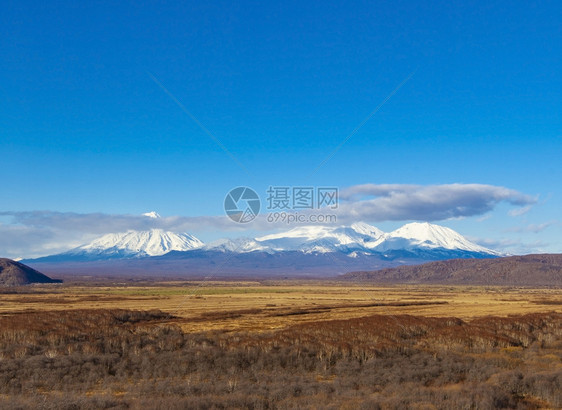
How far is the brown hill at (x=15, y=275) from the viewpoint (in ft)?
562

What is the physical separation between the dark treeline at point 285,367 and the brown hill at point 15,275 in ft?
500

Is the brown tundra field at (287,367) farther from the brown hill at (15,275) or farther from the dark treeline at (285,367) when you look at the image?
the brown hill at (15,275)

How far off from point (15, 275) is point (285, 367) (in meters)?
179

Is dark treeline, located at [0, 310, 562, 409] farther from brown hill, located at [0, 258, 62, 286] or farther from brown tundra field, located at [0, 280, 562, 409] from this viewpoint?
brown hill, located at [0, 258, 62, 286]

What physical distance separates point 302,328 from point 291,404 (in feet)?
66.3

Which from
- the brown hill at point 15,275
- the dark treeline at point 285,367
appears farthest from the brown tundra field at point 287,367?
the brown hill at point 15,275

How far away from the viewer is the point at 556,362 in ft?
89.6

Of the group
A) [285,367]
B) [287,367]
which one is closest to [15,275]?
[285,367]

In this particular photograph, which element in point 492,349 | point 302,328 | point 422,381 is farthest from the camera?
point 302,328

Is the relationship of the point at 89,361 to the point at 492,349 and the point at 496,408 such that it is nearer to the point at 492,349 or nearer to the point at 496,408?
the point at 496,408

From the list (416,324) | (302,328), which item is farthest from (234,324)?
(416,324)

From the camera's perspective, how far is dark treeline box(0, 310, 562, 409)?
61.0ft

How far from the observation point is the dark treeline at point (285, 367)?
18.6 meters

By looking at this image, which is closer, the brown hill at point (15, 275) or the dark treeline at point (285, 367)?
the dark treeline at point (285, 367)
